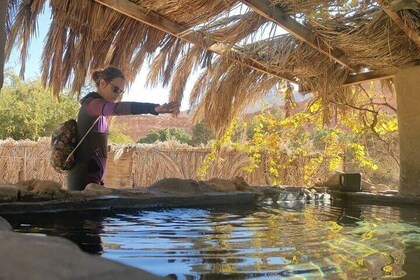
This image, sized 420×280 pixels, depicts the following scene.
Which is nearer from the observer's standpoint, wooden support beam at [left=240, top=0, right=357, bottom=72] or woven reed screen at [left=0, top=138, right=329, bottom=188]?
wooden support beam at [left=240, top=0, right=357, bottom=72]

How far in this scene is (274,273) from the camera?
4.54 feet

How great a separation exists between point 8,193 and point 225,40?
263cm

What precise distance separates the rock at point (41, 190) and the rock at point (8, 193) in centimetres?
4

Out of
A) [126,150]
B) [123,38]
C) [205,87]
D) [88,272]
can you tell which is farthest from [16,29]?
[126,150]

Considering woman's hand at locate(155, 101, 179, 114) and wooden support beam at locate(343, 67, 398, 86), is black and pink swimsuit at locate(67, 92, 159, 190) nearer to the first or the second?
woman's hand at locate(155, 101, 179, 114)

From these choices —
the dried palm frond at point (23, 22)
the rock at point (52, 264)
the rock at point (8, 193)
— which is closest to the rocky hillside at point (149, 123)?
the dried palm frond at point (23, 22)

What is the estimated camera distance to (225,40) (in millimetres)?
4395

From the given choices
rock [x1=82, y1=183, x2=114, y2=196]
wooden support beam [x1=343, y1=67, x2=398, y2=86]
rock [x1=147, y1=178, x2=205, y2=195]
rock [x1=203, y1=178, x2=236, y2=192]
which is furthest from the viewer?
wooden support beam [x1=343, y1=67, x2=398, y2=86]

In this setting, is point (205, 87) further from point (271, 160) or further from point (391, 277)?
point (391, 277)

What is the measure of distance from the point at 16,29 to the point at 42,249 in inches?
136

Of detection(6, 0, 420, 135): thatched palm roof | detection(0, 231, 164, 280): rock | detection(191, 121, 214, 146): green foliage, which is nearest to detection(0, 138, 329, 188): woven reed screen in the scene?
detection(6, 0, 420, 135): thatched palm roof

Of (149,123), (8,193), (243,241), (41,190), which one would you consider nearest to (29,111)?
(149,123)

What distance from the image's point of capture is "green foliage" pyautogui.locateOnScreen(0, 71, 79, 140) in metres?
15.5

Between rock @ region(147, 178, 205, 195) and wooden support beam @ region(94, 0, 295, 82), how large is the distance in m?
1.38
